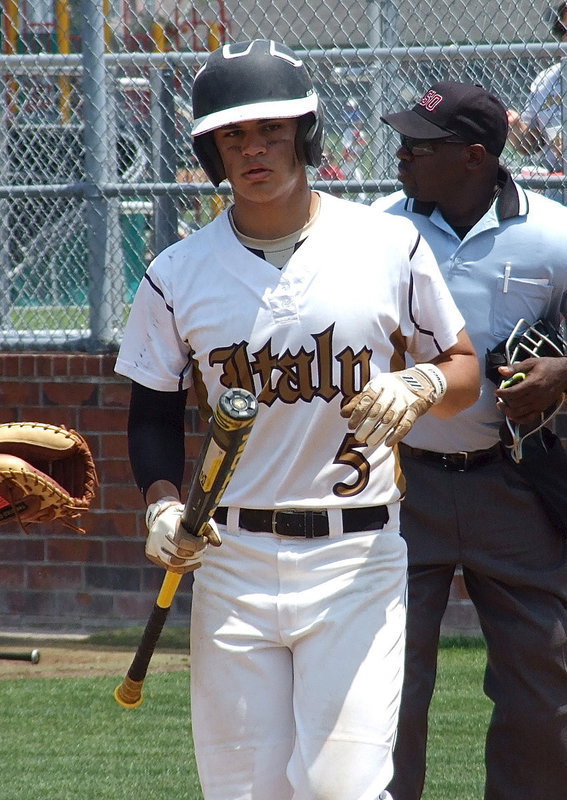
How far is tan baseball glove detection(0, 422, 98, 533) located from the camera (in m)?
2.88

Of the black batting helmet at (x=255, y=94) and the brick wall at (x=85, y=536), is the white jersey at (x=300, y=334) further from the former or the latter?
the brick wall at (x=85, y=536)

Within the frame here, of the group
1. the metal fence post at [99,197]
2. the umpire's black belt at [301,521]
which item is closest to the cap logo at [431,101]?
the umpire's black belt at [301,521]

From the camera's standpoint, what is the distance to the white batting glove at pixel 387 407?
2.67m

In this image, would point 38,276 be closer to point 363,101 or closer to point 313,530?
point 363,101

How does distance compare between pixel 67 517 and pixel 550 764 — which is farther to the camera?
pixel 550 764

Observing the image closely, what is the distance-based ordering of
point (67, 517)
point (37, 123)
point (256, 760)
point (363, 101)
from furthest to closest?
point (37, 123)
point (363, 101)
point (67, 517)
point (256, 760)

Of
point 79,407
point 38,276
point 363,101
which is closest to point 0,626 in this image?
point 79,407

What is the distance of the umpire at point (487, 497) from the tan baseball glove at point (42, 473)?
1.16m

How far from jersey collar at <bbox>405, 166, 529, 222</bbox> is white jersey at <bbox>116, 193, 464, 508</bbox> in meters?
0.88

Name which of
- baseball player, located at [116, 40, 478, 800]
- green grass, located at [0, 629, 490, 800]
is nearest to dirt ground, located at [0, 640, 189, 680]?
green grass, located at [0, 629, 490, 800]

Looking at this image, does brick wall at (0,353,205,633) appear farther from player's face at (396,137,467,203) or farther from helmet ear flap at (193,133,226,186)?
helmet ear flap at (193,133,226,186)

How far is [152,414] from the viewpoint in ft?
10.0

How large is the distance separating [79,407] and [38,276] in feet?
2.81

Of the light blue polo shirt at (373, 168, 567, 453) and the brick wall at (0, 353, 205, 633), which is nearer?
the light blue polo shirt at (373, 168, 567, 453)
